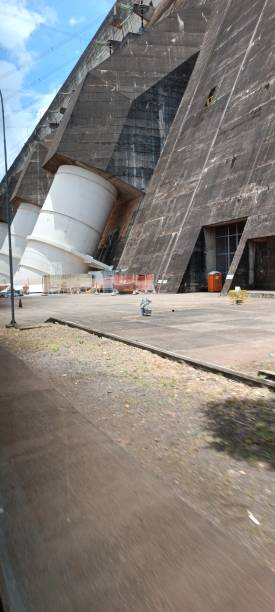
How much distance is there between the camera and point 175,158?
33.2 m

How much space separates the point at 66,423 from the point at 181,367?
266 centimetres

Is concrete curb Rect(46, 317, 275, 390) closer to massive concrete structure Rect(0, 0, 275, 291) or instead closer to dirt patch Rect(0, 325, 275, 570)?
dirt patch Rect(0, 325, 275, 570)

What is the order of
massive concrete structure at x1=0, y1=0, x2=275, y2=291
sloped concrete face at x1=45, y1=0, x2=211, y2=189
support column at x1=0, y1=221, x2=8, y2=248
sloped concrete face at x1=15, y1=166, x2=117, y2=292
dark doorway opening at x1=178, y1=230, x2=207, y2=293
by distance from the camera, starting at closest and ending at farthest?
massive concrete structure at x1=0, y1=0, x2=275, y2=291 < dark doorway opening at x1=178, y1=230, x2=207, y2=293 < sloped concrete face at x1=45, y1=0, x2=211, y2=189 < sloped concrete face at x1=15, y1=166, x2=117, y2=292 < support column at x1=0, y1=221, x2=8, y2=248

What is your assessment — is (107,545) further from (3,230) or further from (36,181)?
(3,230)

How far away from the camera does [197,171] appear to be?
95.0 feet

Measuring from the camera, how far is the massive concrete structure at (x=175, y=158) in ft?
79.4

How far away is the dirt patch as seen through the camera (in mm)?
2930

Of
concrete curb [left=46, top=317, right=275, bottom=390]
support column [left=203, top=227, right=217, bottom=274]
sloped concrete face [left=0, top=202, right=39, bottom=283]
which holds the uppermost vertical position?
sloped concrete face [left=0, top=202, right=39, bottom=283]

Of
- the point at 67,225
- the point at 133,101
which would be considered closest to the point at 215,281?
the point at 67,225

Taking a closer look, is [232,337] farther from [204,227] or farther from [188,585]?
[204,227]

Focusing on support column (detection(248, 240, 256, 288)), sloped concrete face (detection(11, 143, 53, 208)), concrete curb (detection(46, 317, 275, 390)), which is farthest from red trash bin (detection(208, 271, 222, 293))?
sloped concrete face (detection(11, 143, 53, 208))

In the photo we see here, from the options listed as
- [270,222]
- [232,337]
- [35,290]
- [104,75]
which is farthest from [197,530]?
[104,75]

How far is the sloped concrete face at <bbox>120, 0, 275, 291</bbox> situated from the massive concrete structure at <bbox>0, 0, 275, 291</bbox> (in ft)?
0.30

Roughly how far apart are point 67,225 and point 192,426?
119ft
